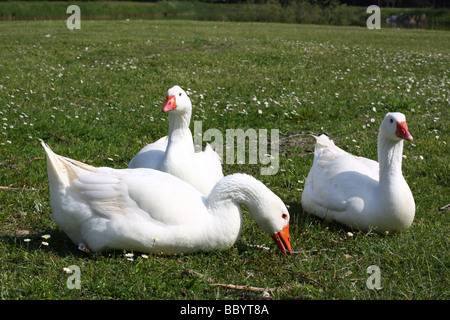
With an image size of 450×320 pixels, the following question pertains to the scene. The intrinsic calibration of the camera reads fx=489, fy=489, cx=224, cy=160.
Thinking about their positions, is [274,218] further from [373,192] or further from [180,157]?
[180,157]

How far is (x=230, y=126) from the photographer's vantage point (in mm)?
7805

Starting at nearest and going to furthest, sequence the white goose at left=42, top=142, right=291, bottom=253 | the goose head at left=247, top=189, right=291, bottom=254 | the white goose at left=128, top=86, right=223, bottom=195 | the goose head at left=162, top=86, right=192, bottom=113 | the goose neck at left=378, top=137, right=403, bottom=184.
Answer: the white goose at left=42, top=142, right=291, bottom=253, the goose head at left=247, top=189, right=291, bottom=254, the goose neck at left=378, top=137, right=403, bottom=184, the white goose at left=128, top=86, right=223, bottom=195, the goose head at left=162, top=86, right=192, bottom=113

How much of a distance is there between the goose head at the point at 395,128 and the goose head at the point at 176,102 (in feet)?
6.64

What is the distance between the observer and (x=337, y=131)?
773cm

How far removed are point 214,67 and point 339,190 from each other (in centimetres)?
801

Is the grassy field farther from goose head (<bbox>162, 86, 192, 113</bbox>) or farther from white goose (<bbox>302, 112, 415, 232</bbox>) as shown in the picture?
goose head (<bbox>162, 86, 192, 113</bbox>)

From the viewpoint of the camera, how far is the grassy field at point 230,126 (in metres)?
3.59

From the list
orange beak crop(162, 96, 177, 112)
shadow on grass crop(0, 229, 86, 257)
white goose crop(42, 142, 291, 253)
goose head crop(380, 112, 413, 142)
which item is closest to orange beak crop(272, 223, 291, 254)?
white goose crop(42, 142, 291, 253)

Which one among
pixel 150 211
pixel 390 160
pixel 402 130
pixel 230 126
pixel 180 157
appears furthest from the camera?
pixel 230 126

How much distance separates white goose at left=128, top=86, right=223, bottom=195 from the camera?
490cm

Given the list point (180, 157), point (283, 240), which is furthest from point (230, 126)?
point (283, 240)

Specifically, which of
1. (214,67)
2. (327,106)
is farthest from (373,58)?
(327,106)

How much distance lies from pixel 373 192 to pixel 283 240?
1.07 meters
